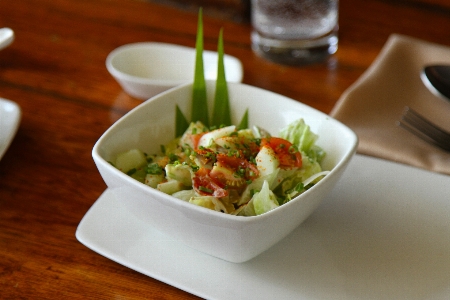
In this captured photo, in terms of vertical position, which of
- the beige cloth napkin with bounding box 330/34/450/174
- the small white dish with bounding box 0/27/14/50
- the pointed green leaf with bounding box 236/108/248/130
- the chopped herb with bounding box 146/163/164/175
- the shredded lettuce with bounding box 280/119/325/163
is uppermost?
the small white dish with bounding box 0/27/14/50

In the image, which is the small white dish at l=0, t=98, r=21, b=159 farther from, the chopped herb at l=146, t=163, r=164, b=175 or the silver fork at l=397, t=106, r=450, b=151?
the silver fork at l=397, t=106, r=450, b=151

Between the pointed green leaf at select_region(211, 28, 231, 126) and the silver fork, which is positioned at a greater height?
the pointed green leaf at select_region(211, 28, 231, 126)

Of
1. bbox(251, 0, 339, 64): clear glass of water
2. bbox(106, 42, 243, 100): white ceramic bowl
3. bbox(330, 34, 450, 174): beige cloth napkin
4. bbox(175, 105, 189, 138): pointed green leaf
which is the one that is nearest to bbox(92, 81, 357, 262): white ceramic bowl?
bbox(175, 105, 189, 138): pointed green leaf

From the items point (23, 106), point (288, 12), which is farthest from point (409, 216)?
point (23, 106)

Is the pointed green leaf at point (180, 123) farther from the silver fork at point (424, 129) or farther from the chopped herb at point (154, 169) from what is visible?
the silver fork at point (424, 129)

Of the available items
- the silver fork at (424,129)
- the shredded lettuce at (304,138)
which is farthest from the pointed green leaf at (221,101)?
the silver fork at (424,129)

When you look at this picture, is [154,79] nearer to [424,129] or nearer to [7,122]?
[7,122]

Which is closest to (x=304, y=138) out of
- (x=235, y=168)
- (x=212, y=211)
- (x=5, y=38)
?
(x=235, y=168)

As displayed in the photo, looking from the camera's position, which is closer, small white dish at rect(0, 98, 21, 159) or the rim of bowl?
small white dish at rect(0, 98, 21, 159)
